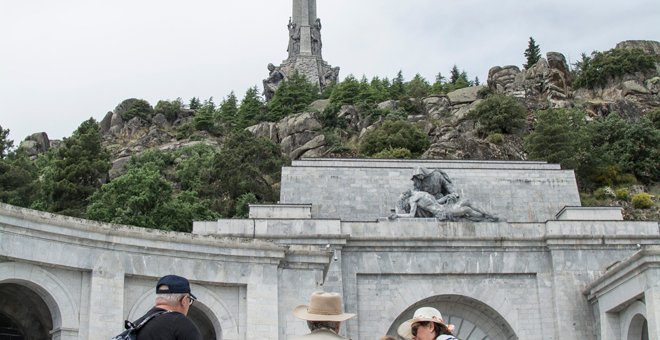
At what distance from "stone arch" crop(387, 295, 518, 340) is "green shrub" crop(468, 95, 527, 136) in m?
41.4

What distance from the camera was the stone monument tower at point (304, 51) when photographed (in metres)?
110

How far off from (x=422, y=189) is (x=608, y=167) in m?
31.9

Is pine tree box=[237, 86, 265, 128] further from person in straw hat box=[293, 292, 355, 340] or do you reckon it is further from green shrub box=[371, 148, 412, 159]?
person in straw hat box=[293, 292, 355, 340]

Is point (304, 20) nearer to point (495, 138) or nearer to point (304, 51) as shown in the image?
point (304, 51)

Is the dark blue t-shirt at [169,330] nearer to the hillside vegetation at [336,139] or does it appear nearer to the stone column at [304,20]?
the hillside vegetation at [336,139]

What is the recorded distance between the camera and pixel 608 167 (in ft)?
202

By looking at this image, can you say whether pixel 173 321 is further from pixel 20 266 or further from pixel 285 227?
pixel 285 227

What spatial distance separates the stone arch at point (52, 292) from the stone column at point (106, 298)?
0.48m

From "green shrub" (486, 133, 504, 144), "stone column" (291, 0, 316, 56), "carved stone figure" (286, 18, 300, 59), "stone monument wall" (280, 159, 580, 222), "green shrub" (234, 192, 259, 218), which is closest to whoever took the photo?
"stone monument wall" (280, 159, 580, 222)

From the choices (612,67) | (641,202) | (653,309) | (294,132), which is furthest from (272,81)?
(653,309)

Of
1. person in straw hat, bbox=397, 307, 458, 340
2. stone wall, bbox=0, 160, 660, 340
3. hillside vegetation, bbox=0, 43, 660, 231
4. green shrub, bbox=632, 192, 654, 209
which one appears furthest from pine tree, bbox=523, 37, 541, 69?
person in straw hat, bbox=397, 307, 458, 340

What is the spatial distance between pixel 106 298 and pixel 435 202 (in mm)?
12831

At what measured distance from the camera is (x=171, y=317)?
284 inches

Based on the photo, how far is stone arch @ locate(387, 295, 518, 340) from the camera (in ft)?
101
